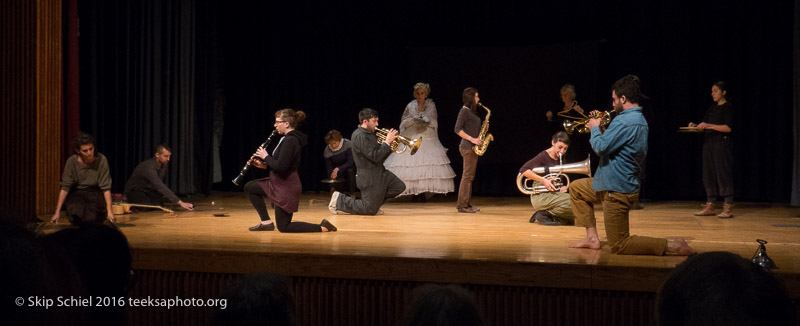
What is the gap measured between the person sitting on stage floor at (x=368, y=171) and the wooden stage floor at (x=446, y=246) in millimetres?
137

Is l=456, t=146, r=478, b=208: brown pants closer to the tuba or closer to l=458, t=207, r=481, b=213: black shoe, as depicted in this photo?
l=458, t=207, r=481, b=213: black shoe

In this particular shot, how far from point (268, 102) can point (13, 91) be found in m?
4.57

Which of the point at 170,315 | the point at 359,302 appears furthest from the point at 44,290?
the point at 170,315

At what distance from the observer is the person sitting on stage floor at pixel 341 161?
9.23 meters

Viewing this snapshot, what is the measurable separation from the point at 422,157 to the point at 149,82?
12.0 feet

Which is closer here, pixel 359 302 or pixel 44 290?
pixel 44 290

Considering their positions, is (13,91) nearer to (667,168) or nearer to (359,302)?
(359,302)

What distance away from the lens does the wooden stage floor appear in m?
4.39

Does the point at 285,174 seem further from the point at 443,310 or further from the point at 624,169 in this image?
the point at 443,310

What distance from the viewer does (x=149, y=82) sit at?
9812 mm

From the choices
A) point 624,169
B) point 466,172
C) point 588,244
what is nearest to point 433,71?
point 466,172

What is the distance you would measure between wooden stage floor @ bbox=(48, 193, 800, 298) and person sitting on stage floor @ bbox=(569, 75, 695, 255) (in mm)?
133

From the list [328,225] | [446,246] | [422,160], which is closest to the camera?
[446,246]

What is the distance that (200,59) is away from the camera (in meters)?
10.5
